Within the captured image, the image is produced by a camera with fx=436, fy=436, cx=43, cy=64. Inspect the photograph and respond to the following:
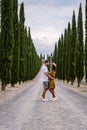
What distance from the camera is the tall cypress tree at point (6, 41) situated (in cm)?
4200

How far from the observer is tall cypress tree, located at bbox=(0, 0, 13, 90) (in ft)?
138

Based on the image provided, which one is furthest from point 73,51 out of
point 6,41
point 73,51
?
point 6,41

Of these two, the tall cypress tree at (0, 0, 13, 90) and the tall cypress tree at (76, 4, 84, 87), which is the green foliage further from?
the tall cypress tree at (0, 0, 13, 90)

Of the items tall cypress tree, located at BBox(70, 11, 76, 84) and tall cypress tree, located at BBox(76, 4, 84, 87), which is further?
tall cypress tree, located at BBox(70, 11, 76, 84)

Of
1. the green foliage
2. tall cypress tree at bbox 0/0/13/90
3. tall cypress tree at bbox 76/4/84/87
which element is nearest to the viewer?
tall cypress tree at bbox 0/0/13/90

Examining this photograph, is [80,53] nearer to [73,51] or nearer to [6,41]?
[73,51]

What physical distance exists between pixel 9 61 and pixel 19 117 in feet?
91.8

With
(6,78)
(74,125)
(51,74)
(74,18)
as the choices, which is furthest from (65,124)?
(74,18)

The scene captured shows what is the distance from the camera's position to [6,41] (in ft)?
139

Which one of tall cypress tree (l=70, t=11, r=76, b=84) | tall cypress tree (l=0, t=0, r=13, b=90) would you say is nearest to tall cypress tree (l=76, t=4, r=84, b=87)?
tall cypress tree (l=70, t=11, r=76, b=84)

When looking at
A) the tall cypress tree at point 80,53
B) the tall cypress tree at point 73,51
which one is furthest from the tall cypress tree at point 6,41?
the tall cypress tree at point 73,51

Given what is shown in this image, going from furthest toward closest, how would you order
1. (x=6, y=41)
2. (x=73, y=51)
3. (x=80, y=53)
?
(x=73, y=51) < (x=80, y=53) < (x=6, y=41)

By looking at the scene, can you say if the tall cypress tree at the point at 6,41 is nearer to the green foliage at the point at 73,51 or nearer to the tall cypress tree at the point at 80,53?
the tall cypress tree at the point at 80,53

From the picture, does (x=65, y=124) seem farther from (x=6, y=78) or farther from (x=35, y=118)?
(x=6, y=78)
